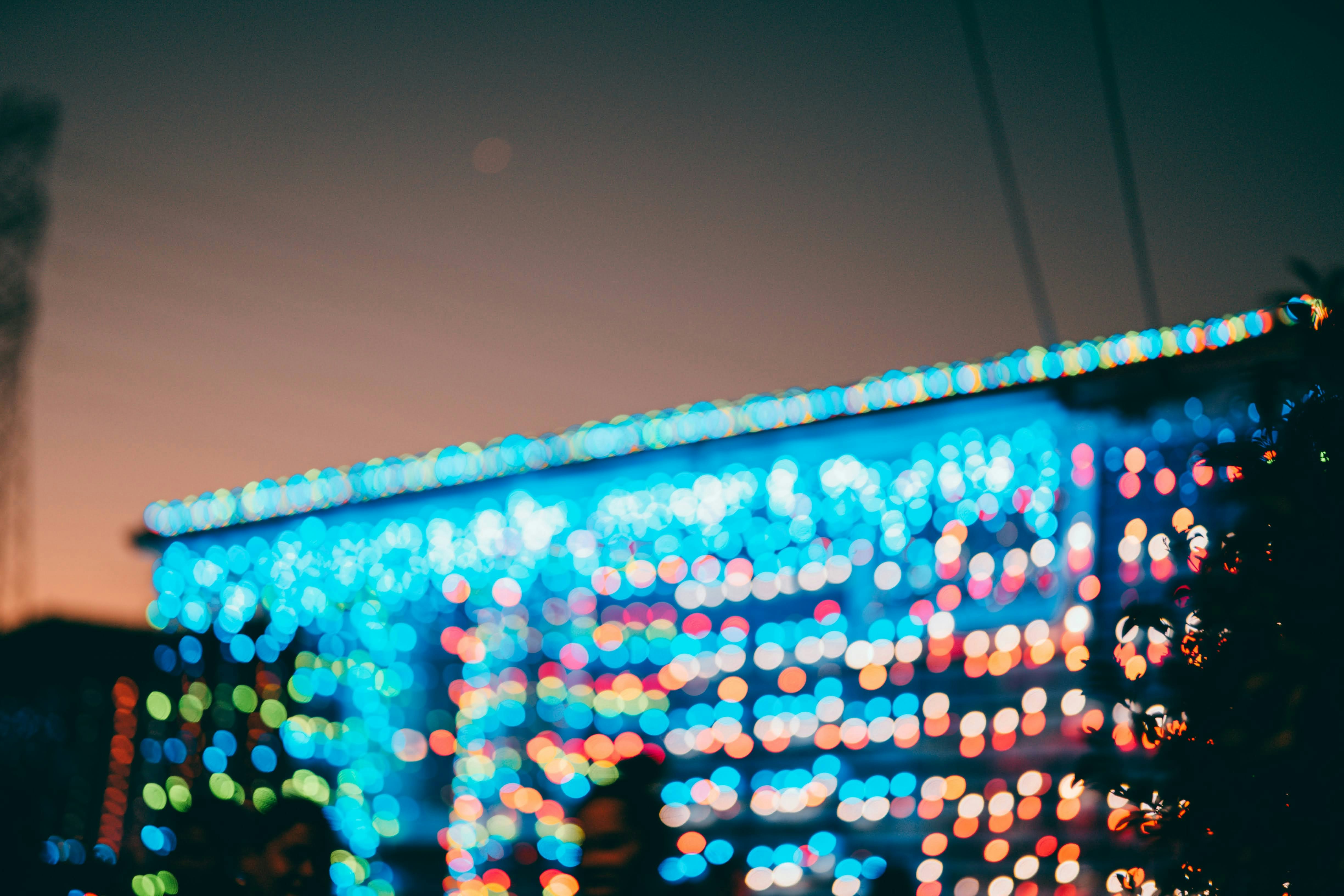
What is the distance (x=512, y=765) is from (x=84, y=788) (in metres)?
5.67

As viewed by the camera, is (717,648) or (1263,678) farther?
(717,648)

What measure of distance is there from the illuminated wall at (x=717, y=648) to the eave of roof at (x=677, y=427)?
6 centimetres

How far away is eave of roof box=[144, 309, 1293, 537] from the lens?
5926 millimetres

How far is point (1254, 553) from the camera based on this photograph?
2539 mm

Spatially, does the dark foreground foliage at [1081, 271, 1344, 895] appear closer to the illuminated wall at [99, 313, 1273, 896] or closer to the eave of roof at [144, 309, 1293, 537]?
the eave of roof at [144, 309, 1293, 537]

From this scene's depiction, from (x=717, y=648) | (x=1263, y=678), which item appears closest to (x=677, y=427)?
(x=717, y=648)

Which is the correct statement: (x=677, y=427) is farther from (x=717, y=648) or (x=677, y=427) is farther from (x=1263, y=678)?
(x=1263, y=678)

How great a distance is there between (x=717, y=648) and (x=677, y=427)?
6.34 ft

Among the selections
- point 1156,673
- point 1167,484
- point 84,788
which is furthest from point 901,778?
point 84,788

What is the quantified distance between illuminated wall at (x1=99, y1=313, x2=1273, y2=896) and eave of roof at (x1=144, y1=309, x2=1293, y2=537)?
6 cm

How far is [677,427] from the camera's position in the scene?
7.98 m

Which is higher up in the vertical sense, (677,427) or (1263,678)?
(677,427)

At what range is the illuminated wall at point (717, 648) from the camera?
6.48 metres

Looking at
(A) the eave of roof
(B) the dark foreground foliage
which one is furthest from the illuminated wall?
(B) the dark foreground foliage
